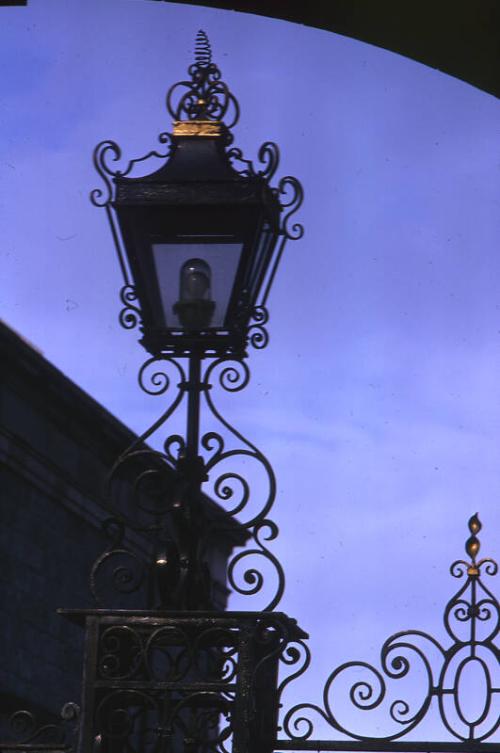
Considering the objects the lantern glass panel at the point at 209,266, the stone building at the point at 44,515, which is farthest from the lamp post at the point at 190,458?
the stone building at the point at 44,515

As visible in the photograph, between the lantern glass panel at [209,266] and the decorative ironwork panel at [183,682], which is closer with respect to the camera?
the decorative ironwork panel at [183,682]

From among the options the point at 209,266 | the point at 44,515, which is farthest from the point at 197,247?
the point at 44,515

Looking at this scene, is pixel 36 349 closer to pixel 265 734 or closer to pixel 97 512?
pixel 97 512

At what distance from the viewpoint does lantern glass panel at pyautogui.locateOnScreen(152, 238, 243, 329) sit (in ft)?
21.3

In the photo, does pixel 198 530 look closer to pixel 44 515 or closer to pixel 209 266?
pixel 209 266

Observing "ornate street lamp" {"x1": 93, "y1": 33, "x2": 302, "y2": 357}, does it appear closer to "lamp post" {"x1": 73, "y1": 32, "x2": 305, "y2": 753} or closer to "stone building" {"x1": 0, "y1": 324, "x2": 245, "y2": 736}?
"lamp post" {"x1": 73, "y1": 32, "x2": 305, "y2": 753}

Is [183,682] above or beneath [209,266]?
beneath

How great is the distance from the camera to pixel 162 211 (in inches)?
256

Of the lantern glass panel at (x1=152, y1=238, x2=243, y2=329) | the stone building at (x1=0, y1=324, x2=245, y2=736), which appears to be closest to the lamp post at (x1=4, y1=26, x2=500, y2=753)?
the lantern glass panel at (x1=152, y1=238, x2=243, y2=329)

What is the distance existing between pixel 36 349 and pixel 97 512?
9.04 ft

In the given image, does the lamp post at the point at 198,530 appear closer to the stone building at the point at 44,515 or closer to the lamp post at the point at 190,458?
the lamp post at the point at 190,458

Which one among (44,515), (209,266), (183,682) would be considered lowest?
(183,682)

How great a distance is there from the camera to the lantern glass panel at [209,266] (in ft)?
21.3

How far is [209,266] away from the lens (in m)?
6.50
